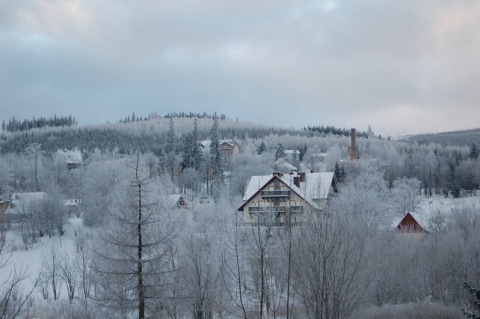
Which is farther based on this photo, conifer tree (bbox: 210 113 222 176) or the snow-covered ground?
conifer tree (bbox: 210 113 222 176)

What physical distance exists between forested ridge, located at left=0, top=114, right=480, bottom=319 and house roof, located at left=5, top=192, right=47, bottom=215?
14.2 inches

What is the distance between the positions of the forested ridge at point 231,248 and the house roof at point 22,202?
362 millimetres

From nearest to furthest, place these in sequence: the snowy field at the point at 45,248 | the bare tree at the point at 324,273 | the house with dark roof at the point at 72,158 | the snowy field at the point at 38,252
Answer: the bare tree at the point at 324,273
the snowy field at the point at 38,252
the snowy field at the point at 45,248
the house with dark roof at the point at 72,158

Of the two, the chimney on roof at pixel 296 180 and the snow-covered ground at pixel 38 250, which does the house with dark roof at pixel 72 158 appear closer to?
the snow-covered ground at pixel 38 250

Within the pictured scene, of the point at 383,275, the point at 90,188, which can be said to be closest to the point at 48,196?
the point at 90,188

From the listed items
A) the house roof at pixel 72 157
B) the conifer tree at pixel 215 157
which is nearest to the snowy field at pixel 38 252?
the conifer tree at pixel 215 157

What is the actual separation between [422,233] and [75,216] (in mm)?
48857

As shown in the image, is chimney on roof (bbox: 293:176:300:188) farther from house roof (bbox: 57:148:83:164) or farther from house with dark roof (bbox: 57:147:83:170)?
house roof (bbox: 57:148:83:164)

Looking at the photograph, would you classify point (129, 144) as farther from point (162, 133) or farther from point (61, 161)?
point (61, 161)

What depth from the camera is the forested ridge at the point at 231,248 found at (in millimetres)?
15617

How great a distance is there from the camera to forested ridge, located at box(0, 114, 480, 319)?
15.6m

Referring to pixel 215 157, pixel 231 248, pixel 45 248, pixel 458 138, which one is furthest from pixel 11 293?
pixel 458 138

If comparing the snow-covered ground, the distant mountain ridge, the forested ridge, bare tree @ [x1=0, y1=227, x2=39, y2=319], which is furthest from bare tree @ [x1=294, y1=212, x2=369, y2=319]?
the distant mountain ridge

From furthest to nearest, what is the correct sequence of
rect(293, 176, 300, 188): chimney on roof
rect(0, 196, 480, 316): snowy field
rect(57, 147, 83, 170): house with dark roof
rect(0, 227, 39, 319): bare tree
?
rect(57, 147, 83, 170): house with dark roof
rect(293, 176, 300, 188): chimney on roof
rect(0, 196, 480, 316): snowy field
rect(0, 227, 39, 319): bare tree
